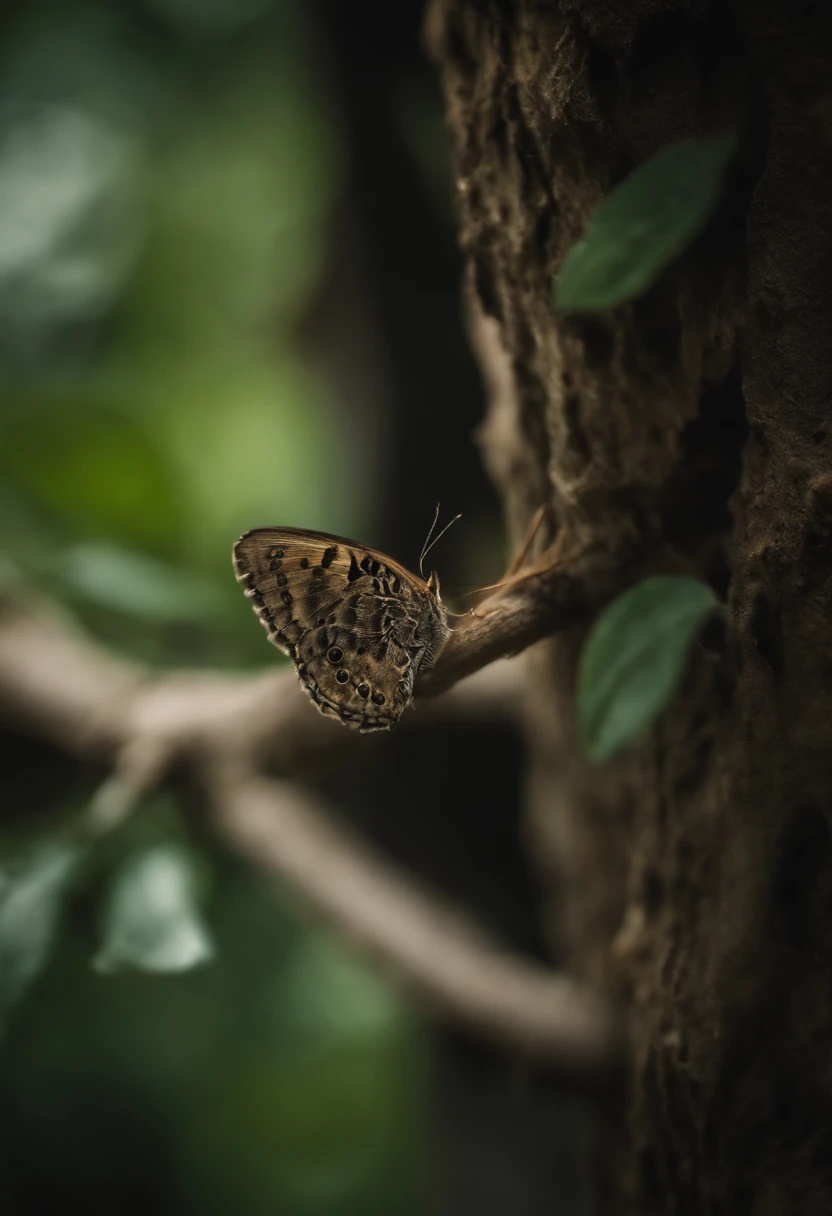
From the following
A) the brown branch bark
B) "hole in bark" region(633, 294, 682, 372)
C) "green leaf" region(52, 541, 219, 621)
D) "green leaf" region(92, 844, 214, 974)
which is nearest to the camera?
"hole in bark" region(633, 294, 682, 372)

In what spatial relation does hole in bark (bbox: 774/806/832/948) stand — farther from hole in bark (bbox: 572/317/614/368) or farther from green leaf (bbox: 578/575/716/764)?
hole in bark (bbox: 572/317/614/368)

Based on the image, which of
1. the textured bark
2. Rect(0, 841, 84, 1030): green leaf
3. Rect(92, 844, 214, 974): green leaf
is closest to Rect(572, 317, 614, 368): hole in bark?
the textured bark

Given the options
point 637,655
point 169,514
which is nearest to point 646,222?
point 637,655

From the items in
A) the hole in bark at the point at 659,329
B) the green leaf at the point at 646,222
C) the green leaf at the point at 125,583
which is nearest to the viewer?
the green leaf at the point at 646,222

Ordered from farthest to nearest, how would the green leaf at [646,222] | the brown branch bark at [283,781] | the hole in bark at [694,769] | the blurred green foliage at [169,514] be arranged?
1. the blurred green foliage at [169,514]
2. the brown branch bark at [283,781]
3. the hole in bark at [694,769]
4. the green leaf at [646,222]

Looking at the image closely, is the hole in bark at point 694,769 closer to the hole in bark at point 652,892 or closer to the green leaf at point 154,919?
the hole in bark at point 652,892

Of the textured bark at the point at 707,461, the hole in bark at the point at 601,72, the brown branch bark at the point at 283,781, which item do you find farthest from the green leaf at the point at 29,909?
the hole in bark at the point at 601,72
